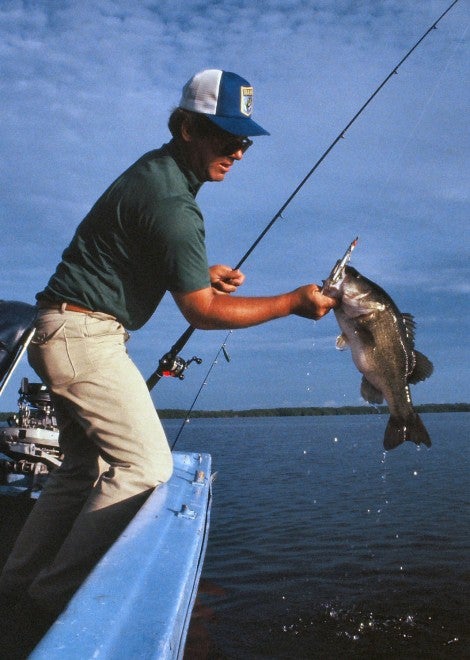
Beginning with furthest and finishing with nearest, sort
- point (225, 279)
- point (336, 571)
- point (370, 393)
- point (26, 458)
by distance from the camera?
point (336, 571) → point (26, 458) → point (370, 393) → point (225, 279)

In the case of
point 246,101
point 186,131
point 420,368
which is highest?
point 246,101

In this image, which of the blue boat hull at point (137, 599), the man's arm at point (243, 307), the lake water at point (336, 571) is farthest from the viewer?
the lake water at point (336, 571)

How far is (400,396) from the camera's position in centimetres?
456

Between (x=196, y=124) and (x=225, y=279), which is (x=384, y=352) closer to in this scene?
(x=225, y=279)

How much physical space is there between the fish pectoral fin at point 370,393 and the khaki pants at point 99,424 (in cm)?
208

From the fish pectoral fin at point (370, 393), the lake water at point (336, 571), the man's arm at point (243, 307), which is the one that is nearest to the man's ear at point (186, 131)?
the man's arm at point (243, 307)

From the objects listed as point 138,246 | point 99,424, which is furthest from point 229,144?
point 99,424

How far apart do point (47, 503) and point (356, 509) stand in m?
9.74

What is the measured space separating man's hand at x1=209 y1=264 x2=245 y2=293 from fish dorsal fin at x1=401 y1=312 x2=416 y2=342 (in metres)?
1.72

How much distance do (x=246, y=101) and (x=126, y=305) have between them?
4.01ft

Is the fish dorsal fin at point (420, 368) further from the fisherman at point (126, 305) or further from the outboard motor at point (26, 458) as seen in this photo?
the outboard motor at point (26, 458)

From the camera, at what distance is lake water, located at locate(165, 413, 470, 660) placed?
5824mm

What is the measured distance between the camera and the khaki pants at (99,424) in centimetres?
287

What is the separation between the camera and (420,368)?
4.71 metres
